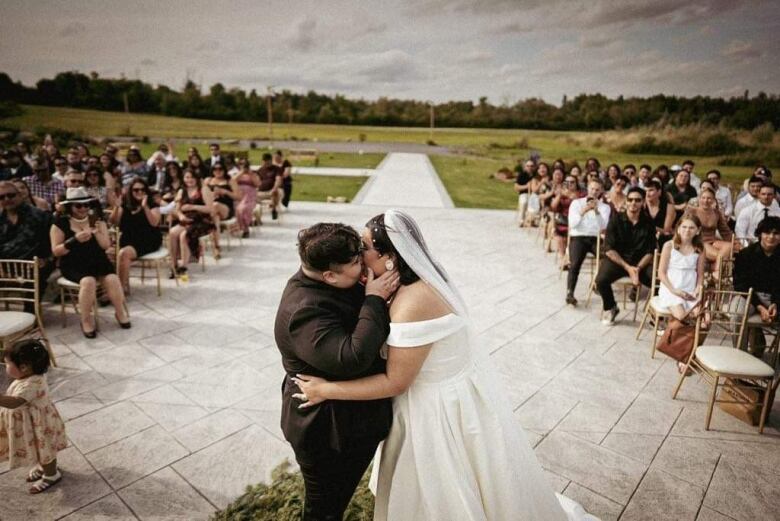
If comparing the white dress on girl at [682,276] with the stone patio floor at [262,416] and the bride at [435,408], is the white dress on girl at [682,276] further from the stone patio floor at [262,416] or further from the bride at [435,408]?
the bride at [435,408]

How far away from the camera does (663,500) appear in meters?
2.91

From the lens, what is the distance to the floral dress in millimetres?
2814

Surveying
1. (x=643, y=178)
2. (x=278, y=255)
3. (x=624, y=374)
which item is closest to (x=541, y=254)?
(x=643, y=178)

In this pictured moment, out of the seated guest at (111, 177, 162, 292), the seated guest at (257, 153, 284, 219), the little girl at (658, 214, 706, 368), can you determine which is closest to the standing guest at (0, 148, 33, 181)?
the seated guest at (111, 177, 162, 292)

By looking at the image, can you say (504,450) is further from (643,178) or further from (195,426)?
(643,178)

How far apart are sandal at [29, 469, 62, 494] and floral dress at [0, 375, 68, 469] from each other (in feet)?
0.44

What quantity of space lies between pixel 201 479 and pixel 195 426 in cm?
65

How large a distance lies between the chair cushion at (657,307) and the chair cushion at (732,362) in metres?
1.04

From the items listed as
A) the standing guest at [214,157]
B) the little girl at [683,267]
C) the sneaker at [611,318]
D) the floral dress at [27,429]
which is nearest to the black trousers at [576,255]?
the sneaker at [611,318]

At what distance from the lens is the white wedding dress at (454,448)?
6.51ft

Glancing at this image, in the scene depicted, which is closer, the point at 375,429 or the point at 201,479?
the point at 375,429

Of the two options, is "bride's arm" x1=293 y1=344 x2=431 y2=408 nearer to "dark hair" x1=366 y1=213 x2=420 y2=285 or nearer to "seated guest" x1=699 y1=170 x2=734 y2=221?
"dark hair" x1=366 y1=213 x2=420 y2=285

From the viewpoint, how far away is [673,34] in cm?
1908

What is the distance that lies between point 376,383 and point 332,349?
298 millimetres
